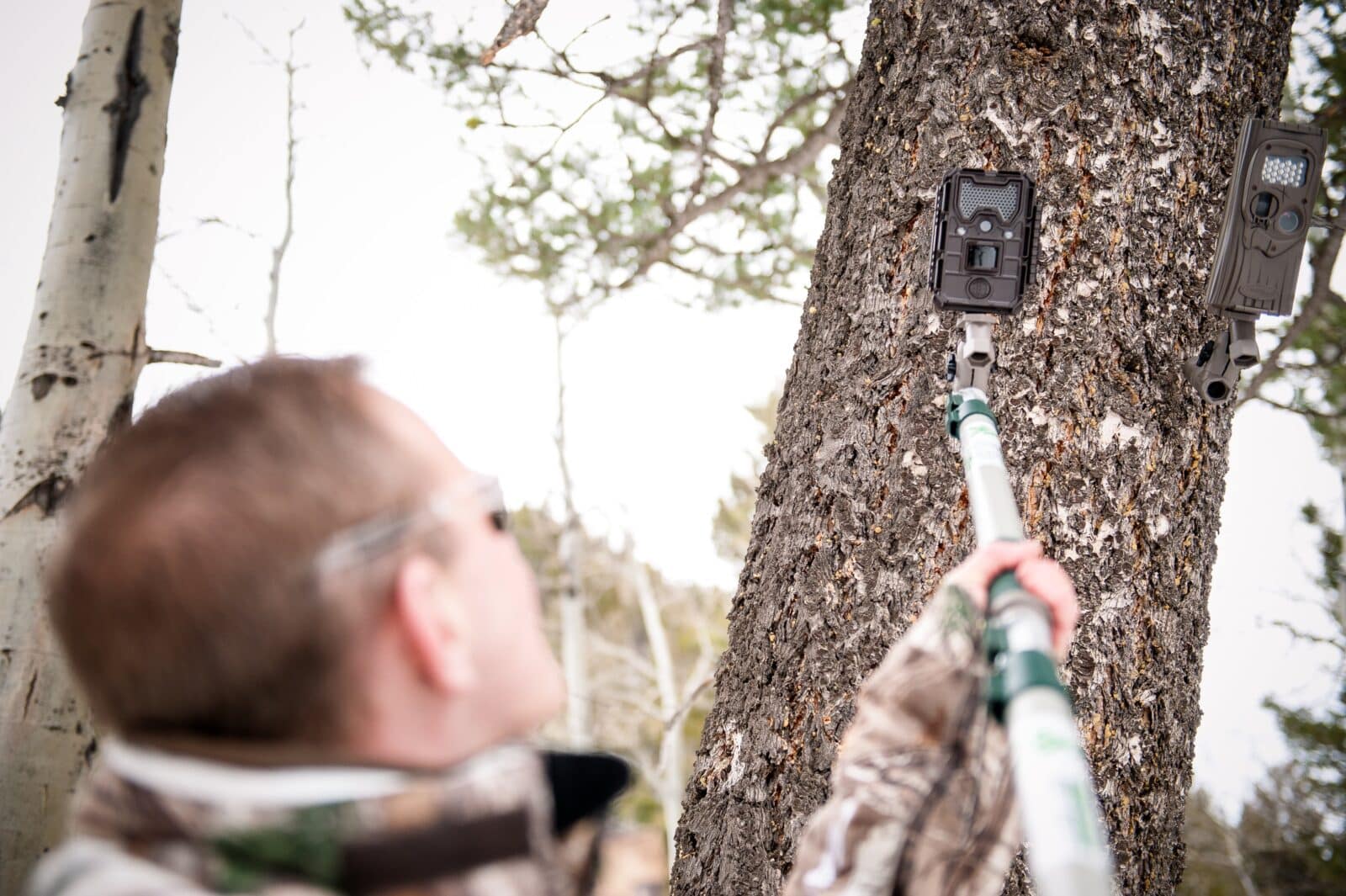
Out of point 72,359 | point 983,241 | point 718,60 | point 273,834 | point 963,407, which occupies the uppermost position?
point 718,60

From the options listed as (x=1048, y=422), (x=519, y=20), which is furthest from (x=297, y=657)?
(x=519, y=20)

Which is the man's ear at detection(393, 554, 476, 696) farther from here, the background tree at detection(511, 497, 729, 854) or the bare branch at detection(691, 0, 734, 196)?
the background tree at detection(511, 497, 729, 854)

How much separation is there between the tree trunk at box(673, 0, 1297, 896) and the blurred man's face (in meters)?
0.87

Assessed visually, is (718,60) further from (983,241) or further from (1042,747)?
(1042,747)

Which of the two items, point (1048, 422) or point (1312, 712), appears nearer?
point (1048, 422)

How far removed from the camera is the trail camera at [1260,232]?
1.61 meters

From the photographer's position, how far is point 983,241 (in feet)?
5.31

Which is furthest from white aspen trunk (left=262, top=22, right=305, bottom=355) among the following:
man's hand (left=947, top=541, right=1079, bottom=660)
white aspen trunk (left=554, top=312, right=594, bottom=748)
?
man's hand (left=947, top=541, right=1079, bottom=660)

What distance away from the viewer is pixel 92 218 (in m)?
2.31

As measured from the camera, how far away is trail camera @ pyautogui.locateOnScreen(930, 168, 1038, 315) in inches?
63.1

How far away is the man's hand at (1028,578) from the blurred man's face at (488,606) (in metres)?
0.49

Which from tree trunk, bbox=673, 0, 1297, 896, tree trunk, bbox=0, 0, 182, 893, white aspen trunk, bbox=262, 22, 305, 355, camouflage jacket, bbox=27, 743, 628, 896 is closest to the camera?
camouflage jacket, bbox=27, 743, 628, 896

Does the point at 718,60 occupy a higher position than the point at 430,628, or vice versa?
the point at 718,60

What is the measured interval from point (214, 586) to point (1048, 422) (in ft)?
4.54
